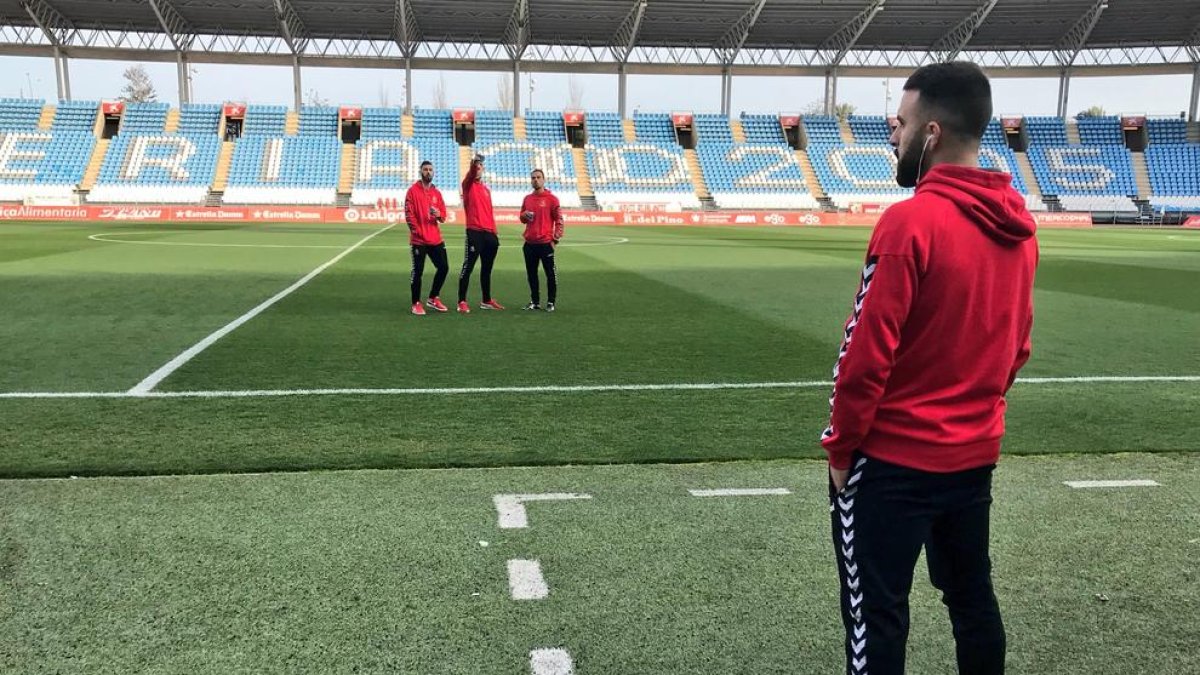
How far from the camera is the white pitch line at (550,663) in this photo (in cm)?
296

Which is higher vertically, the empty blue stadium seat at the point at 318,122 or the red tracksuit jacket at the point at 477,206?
the empty blue stadium seat at the point at 318,122

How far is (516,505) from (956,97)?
9.94 ft

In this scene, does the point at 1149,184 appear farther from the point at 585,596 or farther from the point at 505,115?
the point at 585,596

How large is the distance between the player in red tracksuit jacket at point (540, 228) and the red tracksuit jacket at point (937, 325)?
29.2ft

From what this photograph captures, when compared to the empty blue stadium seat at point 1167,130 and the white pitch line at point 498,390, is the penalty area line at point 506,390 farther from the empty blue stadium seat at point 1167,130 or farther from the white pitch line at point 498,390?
the empty blue stadium seat at point 1167,130

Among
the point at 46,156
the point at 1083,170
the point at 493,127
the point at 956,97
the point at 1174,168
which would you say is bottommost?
the point at 956,97

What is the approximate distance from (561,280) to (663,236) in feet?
53.3

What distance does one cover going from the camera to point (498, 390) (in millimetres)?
Result: 7098

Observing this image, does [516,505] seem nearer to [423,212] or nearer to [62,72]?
[423,212]

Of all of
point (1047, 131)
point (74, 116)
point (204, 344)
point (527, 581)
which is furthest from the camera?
point (1047, 131)

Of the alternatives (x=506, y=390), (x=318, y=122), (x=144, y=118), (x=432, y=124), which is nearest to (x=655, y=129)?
(x=432, y=124)

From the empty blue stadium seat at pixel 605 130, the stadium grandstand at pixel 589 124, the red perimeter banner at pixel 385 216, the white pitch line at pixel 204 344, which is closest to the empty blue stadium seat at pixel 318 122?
the stadium grandstand at pixel 589 124

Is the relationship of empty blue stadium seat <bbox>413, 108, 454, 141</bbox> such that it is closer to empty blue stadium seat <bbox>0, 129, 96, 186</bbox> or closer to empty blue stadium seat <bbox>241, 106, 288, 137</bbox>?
empty blue stadium seat <bbox>241, 106, 288, 137</bbox>

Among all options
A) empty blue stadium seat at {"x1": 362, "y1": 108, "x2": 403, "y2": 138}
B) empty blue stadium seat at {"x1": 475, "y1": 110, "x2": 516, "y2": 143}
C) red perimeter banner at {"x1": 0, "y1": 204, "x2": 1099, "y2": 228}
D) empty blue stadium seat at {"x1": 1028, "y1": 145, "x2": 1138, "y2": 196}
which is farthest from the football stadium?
empty blue stadium seat at {"x1": 1028, "y1": 145, "x2": 1138, "y2": 196}
